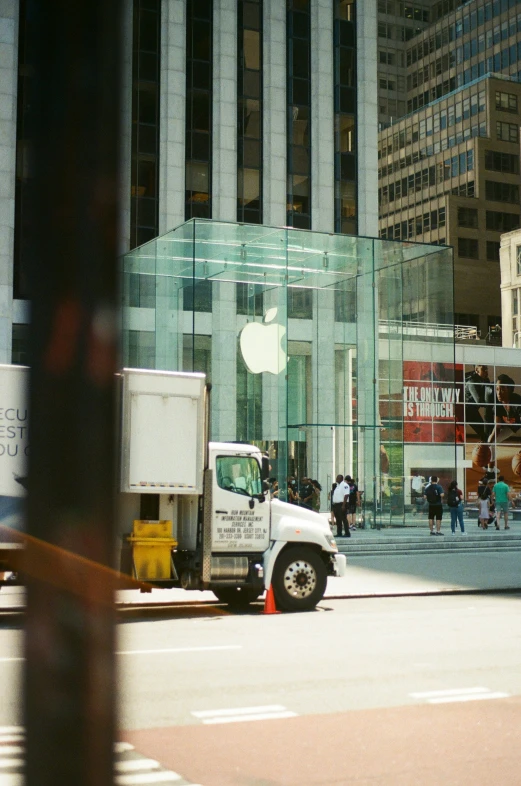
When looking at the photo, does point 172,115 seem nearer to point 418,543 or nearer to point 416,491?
point 416,491

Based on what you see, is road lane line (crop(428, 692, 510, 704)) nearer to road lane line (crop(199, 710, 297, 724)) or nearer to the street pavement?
road lane line (crop(199, 710, 297, 724))

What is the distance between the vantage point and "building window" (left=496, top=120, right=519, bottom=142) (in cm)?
10512

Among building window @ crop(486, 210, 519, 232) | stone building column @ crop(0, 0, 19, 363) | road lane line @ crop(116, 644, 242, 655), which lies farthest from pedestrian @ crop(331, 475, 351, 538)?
building window @ crop(486, 210, 519, 232)

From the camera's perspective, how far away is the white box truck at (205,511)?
45.6 ft

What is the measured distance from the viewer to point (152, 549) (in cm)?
1350

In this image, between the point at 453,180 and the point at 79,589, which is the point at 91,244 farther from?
the point at 453,180

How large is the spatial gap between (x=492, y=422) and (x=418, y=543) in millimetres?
33508

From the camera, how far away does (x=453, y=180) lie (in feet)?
349

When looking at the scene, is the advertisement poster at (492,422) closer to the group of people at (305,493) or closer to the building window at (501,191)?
the group of people at (305,493)

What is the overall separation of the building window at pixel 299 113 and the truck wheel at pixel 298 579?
4170 cm

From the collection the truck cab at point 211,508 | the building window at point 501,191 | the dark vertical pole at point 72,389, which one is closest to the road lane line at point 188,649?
the truck cab at point 211,508

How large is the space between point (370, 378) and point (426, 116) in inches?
3435

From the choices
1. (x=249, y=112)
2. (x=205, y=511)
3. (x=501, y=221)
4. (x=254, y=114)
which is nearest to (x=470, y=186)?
(x=501, y=221)

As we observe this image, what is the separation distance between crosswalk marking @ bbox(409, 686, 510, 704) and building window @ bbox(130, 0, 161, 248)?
140 ft
